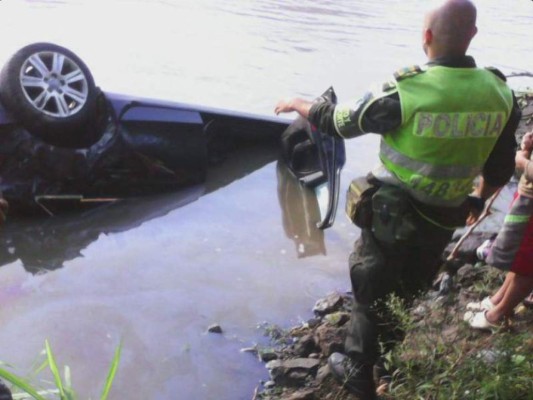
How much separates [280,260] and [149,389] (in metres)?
1.82

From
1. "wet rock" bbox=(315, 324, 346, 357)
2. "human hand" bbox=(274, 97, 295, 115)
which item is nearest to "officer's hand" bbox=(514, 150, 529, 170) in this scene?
"human hand" bbox=(274, 97, 295, 115)

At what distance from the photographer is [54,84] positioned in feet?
17.6

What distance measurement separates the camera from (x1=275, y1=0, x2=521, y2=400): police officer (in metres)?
2.81

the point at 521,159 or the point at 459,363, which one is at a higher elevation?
the point at 521,159

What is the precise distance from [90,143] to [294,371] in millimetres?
2734

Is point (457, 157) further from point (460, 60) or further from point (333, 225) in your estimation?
point (333, 225)

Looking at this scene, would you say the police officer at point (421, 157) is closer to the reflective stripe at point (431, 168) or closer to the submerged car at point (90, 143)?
the reflective stripe at point (431, 168)

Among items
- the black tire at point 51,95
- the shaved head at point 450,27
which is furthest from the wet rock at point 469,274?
the black tire at point 51,95

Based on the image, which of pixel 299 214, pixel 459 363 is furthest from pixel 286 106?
pixel 299 214

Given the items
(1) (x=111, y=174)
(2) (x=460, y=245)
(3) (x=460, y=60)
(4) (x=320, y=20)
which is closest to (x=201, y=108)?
(1) (x=111, y=174)

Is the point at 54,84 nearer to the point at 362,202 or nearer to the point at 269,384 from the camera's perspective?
the point at 269,384

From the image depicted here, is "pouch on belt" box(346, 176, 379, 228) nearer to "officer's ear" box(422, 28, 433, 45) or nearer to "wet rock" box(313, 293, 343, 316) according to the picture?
"officer's ear" box(422, 28, 433, 45)

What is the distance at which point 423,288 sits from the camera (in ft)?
11.2

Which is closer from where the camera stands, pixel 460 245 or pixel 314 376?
pixel 314 376
